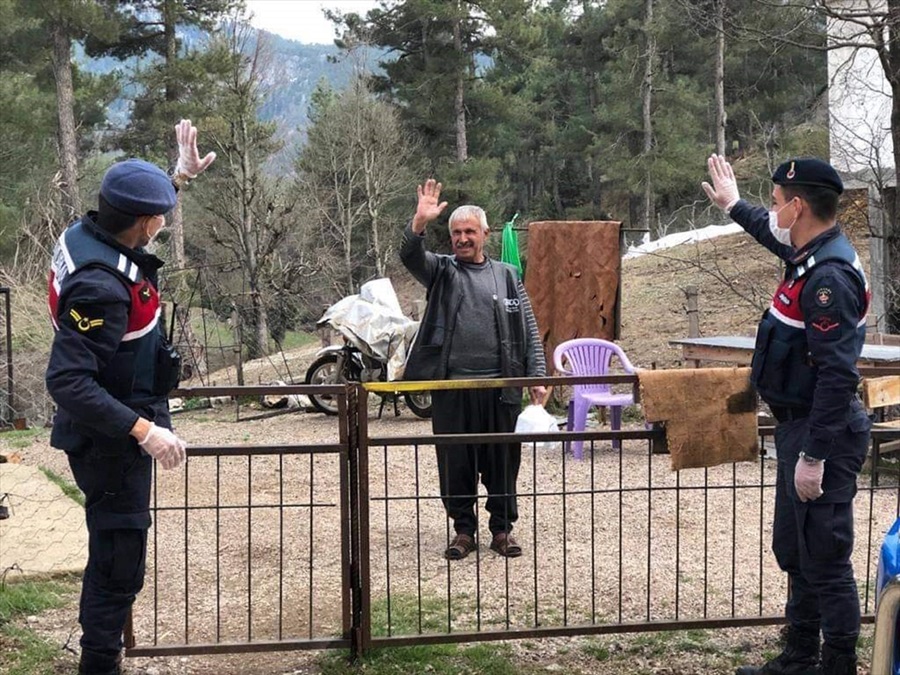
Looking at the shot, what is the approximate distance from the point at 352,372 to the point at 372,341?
19.4 inches

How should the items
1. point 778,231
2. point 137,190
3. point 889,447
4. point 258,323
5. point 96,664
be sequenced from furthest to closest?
point 258,323
point 889,447
point 778,231
point 96,664
point 137,190

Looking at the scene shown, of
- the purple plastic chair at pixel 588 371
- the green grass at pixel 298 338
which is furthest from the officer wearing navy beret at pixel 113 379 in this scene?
the green grass at pixel 298 338

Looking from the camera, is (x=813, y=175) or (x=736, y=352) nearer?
(x=813, y=175)

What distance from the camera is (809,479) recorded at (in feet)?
10.2

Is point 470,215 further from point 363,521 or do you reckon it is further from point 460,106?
point 460,106

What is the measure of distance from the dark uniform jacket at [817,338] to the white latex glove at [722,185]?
536 millimetres

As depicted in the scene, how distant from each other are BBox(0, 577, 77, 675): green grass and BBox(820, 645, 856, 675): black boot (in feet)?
9.21

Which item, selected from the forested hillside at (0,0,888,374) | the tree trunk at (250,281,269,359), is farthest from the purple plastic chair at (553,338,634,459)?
the forested hillside at (0,0,888,374)

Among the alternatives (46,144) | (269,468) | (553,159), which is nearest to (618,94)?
(553,159)

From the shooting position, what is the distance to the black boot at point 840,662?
3141 mm

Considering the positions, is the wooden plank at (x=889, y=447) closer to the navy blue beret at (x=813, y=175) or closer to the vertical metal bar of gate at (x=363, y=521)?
the navy blue beret at (x=813, y=175)

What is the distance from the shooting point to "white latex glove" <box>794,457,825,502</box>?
10.1 feet

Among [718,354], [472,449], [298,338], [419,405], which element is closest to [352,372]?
[419,405]

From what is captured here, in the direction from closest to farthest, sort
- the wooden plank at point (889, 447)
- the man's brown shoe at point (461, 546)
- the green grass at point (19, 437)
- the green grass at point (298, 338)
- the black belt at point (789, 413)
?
1. the black belt at point (789, 413)
2. the man's brown shoe at point (461, 546)
3. the wooden plank at point (889, 447)
4. the green grass at point (19, 437)
5. the green grass at point (298, 338)
